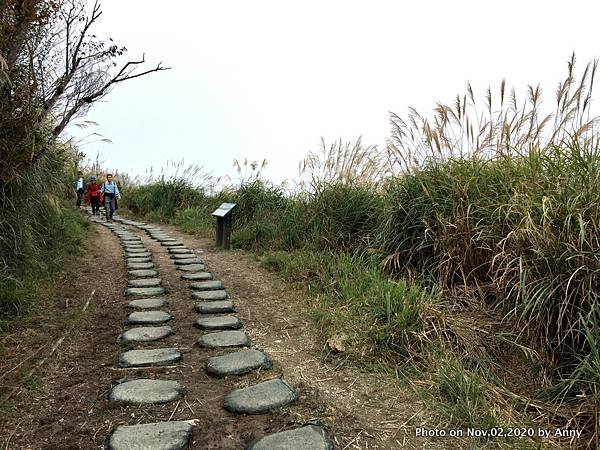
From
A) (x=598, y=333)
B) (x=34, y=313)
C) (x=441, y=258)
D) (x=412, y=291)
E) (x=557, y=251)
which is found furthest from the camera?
(x=441, y=258)

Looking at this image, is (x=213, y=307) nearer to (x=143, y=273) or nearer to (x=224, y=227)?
(x=143, y=273)

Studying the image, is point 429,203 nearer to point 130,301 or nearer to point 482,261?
point 482,261

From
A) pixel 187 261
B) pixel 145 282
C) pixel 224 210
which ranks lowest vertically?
pixel 145 282

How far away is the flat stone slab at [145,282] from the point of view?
3.57 meters

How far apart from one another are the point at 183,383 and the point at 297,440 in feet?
2.32

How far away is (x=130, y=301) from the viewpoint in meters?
3.15

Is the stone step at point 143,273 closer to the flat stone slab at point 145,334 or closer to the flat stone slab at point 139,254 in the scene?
the flat stone slab at point 139,254

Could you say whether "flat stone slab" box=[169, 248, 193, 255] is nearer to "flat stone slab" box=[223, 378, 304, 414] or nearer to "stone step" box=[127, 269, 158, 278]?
"stone step" box=[127, 269, 158, 278]

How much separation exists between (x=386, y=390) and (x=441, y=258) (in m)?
1.32

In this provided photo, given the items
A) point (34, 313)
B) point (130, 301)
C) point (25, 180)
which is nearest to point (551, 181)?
point (130, 301)

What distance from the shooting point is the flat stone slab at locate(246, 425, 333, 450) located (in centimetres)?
150

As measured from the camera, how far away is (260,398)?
71.9 inches

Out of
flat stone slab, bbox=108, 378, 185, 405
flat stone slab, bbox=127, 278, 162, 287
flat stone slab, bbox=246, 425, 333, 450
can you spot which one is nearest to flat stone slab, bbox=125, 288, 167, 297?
flat stone slab, bbox=127, 278, 162, 287

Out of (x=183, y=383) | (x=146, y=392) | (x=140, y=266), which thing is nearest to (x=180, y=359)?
(x=183, y=383)
